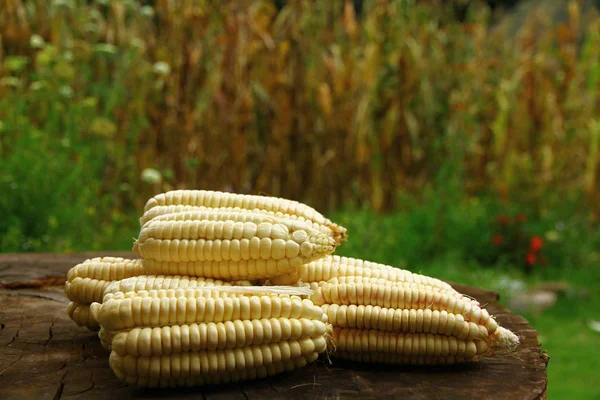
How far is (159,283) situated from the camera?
7.07 ft

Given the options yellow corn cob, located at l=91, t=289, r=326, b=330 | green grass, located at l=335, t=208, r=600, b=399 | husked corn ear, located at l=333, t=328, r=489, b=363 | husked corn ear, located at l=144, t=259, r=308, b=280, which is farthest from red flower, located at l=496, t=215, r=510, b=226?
yellow corn cob, located at l=91, t=289, r=326, b=330

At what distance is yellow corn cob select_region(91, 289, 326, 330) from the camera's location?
1.90m

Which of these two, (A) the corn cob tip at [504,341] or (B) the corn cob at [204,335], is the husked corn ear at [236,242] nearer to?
(B) the corn cob at [204,335]

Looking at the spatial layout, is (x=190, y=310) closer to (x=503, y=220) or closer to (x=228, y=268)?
(x=228, y=268)

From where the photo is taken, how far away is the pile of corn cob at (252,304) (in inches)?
74.9

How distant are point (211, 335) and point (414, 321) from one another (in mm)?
605

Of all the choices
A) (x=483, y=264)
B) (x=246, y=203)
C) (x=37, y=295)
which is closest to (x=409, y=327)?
(x=246, y=203)

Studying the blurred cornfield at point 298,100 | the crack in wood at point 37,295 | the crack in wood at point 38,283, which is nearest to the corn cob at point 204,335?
the crack in wood at point 37,295

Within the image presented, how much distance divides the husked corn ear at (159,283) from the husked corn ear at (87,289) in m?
0.18

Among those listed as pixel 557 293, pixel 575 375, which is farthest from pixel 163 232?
pixel 557 293

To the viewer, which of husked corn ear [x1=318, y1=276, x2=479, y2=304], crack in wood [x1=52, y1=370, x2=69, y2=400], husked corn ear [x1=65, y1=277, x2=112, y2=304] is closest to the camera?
crack in wood [x1=52, y1=370, x2=69, y2=400]

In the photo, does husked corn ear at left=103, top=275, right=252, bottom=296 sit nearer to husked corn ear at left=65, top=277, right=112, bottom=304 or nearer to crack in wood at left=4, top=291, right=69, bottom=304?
husked corn ear at left=65, top=277, right=112, bottom=304

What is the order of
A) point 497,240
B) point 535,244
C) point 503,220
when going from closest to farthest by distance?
1. point 535,244
2. point 497,240
3. point 503,220

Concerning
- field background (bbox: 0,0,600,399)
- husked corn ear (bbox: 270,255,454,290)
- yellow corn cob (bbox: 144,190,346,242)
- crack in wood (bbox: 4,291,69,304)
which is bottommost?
crack in wood (bbox: 4,291,69,304)
